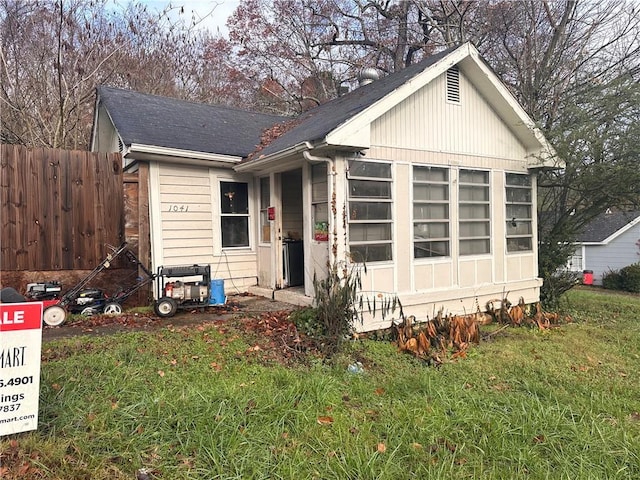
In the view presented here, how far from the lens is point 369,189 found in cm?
669

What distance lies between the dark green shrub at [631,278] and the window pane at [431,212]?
1705 cm

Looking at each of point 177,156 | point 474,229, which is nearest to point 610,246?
point 474,229

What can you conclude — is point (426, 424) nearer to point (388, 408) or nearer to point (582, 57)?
point (388, 408)

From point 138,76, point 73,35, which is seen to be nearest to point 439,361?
point 73,35

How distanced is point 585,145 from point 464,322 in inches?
186

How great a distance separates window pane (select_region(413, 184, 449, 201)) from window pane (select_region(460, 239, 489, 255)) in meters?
0.98

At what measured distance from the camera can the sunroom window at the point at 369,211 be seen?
21.4 feet

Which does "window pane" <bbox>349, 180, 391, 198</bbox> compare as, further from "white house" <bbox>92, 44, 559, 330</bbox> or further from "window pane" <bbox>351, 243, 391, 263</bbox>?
"window pane" <bbox>351, 243, 391, 263</bbox>

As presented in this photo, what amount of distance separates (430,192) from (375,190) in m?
1.28


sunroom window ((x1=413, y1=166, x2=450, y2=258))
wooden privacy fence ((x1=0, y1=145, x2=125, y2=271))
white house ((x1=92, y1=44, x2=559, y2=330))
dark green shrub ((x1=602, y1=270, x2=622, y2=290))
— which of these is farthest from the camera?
dark green shrub ((x1=602, y1=270, x2=622, y2=290))

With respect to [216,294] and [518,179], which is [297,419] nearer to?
[216,294]

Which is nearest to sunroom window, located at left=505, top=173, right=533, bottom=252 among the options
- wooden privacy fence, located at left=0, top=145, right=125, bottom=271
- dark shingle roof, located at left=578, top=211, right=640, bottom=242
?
wooden privacy fence, located at left=0, top=145, right=125, bottom=271

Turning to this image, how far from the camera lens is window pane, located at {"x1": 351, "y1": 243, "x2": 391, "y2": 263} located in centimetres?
658

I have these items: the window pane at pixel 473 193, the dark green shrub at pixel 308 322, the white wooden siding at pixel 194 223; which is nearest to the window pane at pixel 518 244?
the window pane at pixel 473 193
